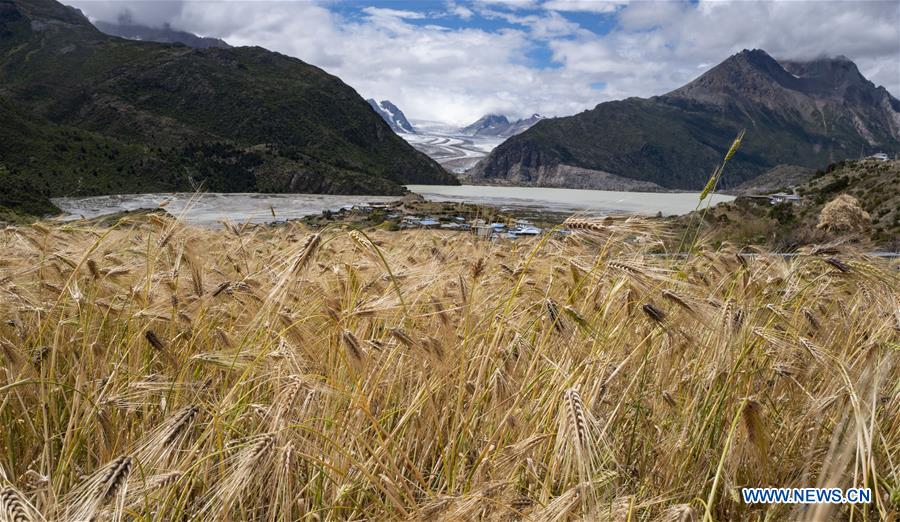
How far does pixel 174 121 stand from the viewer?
81812 millimetres

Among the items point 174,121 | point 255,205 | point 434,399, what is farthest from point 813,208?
point 174,121

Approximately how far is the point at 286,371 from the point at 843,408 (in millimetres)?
2058

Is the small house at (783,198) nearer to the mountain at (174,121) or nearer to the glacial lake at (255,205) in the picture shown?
the glacial lake at (255,205)

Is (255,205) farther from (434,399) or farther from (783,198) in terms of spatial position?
(434,399)

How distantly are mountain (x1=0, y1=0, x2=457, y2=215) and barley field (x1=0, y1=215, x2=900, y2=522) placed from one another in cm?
3924

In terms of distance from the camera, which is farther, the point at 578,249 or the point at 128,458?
the point at 578,249

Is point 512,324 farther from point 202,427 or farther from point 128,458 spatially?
point 128,458

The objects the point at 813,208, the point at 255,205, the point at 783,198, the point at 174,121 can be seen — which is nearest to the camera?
the point at 813,208

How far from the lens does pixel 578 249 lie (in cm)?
315

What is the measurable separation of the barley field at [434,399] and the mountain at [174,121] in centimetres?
3924

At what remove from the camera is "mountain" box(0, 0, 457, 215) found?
175 ft

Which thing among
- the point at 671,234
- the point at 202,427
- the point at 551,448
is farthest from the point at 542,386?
the point at 202,427

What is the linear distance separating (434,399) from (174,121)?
93.4m

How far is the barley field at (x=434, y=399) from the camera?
1538 millimetres
